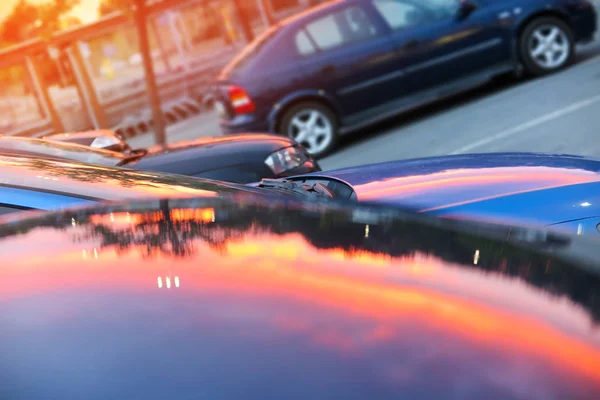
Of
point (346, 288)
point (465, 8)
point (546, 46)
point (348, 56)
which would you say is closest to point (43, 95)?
point (348, 56)

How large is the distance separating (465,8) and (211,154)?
537 cm

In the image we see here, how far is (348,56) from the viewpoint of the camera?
8.44 m

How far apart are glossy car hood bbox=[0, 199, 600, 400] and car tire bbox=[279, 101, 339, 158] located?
673 cm

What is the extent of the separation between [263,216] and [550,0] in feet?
27.1

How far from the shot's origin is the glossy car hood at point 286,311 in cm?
99

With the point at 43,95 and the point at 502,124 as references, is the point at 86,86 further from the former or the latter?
the point at 502,124

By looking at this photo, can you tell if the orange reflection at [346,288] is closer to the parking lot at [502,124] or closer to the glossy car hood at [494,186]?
the glossy car hood at [494,186]

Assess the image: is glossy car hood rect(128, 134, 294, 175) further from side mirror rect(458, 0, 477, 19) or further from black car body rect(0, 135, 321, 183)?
side mirror rect(458, 0, 477, 19)

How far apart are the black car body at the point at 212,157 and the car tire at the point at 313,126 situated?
3.76m

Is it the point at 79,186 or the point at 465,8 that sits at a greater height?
the point at 465,8

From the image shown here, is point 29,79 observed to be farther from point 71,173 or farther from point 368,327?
point 368,327

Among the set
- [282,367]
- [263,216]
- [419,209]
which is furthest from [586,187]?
[282,367]

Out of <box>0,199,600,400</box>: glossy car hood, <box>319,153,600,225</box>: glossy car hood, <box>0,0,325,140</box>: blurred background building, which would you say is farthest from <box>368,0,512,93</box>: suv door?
<box>0,0,325,140</box>: blurred background building

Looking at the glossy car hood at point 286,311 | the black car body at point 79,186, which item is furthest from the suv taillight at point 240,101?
the glossy car hood at point 286,311
